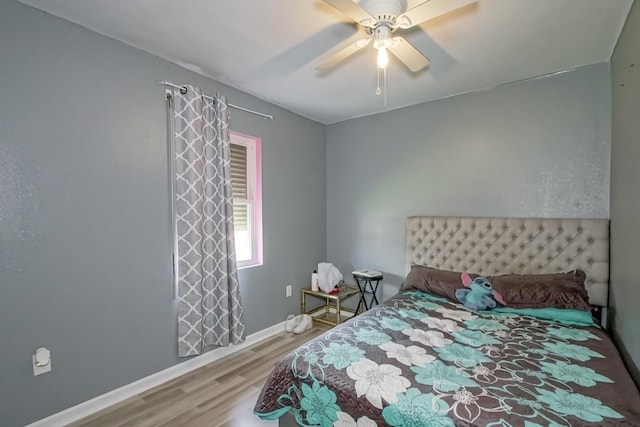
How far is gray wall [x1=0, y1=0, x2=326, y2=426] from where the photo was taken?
1.66 metres

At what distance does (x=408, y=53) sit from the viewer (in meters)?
1.73

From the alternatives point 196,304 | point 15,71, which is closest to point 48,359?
point 196,304

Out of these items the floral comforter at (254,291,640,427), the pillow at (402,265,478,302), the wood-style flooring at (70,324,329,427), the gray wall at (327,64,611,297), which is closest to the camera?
the floral comforter at (254,291,640,427)

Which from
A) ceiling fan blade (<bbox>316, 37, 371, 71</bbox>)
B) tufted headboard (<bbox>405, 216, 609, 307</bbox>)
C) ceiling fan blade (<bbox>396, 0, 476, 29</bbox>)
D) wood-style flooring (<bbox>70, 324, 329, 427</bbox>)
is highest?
ceiling fan blade (<bbox>396, 0, 476, 29</bbox>)

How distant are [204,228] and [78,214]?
830 millimetres

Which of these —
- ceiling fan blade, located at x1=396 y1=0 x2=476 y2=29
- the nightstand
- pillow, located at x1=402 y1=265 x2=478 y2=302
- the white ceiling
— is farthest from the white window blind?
ceiling fan blade, located at x1=396 y1=0 x2=476 y2=29

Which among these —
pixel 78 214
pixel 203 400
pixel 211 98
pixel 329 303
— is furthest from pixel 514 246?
pixel 78 214

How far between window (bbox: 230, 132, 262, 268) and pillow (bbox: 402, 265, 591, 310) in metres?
1.85

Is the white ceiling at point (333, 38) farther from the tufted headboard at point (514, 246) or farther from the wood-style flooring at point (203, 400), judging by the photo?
the wood-style flooring at point (203, 400)

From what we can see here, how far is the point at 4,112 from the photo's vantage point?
1.63 metres

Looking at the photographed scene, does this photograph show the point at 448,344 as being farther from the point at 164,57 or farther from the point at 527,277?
the point at 164,57

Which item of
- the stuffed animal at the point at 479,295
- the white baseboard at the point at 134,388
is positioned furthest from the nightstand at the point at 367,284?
the white baseboard at the point at 134,388

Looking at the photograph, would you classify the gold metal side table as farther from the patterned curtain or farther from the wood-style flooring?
the patterned curtain

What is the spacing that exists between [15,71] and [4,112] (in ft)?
0.82
